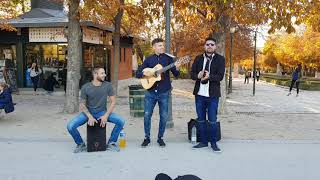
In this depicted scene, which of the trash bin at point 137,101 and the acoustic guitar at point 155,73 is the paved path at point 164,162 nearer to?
the acoustic guitar at point 155,73

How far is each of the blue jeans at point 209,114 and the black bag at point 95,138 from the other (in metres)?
1.61

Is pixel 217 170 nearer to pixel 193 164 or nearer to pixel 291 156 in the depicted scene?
pixel 193 164

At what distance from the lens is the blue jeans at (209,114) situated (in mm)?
7090

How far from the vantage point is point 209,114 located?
7.15 metres

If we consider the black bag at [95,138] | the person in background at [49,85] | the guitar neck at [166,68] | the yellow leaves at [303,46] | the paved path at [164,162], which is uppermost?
the yellow leaves at [303,46]

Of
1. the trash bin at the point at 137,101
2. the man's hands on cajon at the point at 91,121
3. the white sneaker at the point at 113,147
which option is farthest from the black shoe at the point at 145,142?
the trash bin at the point at 137,101

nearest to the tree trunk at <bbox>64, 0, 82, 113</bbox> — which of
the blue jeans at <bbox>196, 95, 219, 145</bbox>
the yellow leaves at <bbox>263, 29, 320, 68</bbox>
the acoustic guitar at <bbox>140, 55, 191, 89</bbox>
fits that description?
the acoustic guitar at <bbox>140, 55, 191, 89</bbox>

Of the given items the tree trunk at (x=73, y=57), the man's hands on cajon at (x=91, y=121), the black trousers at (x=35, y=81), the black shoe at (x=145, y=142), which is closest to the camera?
the man's hands on cajon at (x=91, y=121)

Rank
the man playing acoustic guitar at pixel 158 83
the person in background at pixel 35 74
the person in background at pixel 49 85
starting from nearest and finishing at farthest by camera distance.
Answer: the man playing acoustic guitar at pixel 158 83, the person in background at pixel 35 74, the person in background at pixel 49 85

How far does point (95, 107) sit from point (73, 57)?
539cm

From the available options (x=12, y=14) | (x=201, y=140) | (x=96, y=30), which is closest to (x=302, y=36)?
(x=96, y=30)

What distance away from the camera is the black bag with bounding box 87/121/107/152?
6875mm

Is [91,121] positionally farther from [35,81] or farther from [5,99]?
[35,81]

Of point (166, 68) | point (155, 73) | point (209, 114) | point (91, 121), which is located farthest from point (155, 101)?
point (91, 121)
